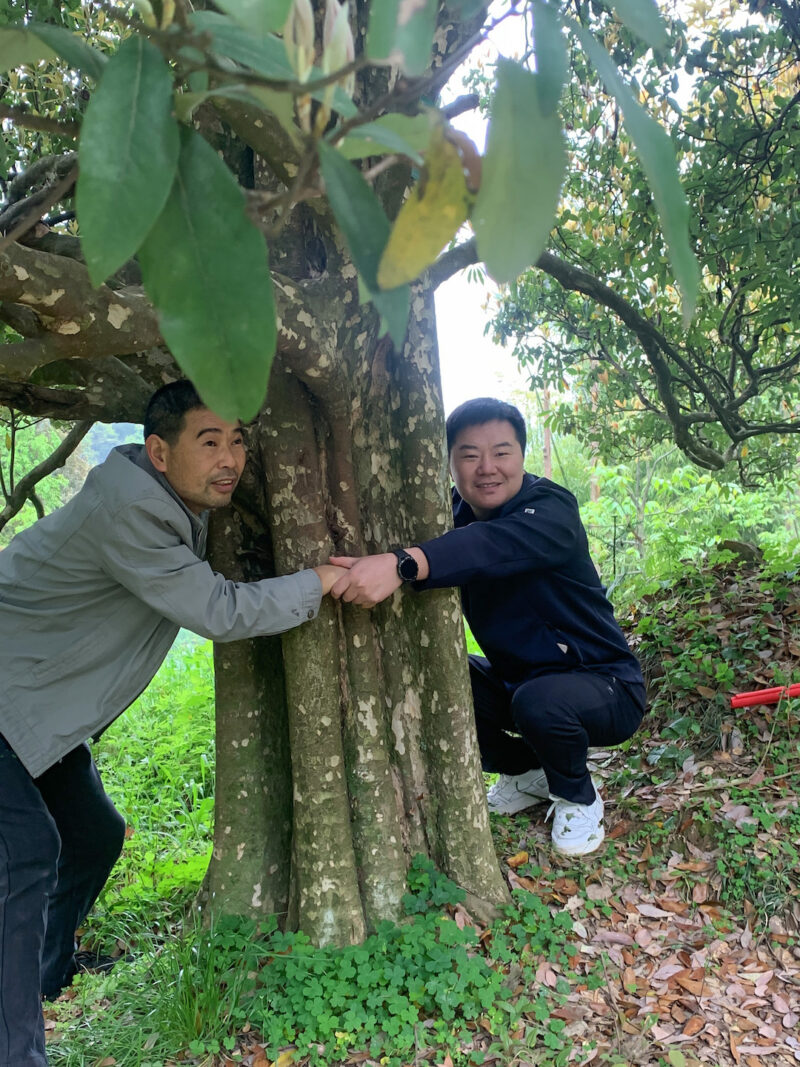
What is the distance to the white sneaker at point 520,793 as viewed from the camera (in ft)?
9.71

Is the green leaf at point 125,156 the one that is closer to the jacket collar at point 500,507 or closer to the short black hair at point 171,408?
the short black hair at point 171,408

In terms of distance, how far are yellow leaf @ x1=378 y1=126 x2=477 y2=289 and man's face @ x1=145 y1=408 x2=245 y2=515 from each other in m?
1.52

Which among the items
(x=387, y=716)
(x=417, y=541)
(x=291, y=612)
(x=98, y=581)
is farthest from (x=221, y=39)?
(x=387, y=716)

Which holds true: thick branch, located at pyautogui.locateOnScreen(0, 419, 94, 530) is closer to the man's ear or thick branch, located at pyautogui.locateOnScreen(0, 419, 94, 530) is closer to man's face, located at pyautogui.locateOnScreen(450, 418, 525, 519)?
the man's ear

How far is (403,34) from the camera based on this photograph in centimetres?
48

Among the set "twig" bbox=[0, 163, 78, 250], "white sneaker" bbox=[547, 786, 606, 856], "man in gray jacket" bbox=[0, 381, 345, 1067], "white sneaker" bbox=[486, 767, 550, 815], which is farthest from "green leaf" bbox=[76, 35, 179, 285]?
"white sneaker" bbox=[486, 767, 550, 815]

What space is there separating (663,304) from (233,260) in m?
3.56

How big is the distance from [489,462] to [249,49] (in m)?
2.19

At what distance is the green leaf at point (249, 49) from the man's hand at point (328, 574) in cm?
159

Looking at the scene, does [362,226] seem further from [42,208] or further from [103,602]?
[103,602]

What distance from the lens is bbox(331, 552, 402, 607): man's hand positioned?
2191mm

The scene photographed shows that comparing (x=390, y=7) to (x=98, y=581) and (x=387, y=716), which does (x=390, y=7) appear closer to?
(x=98, y=581)

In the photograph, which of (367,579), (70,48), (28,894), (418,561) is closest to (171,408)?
(367,579)

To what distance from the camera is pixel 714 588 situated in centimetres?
440
